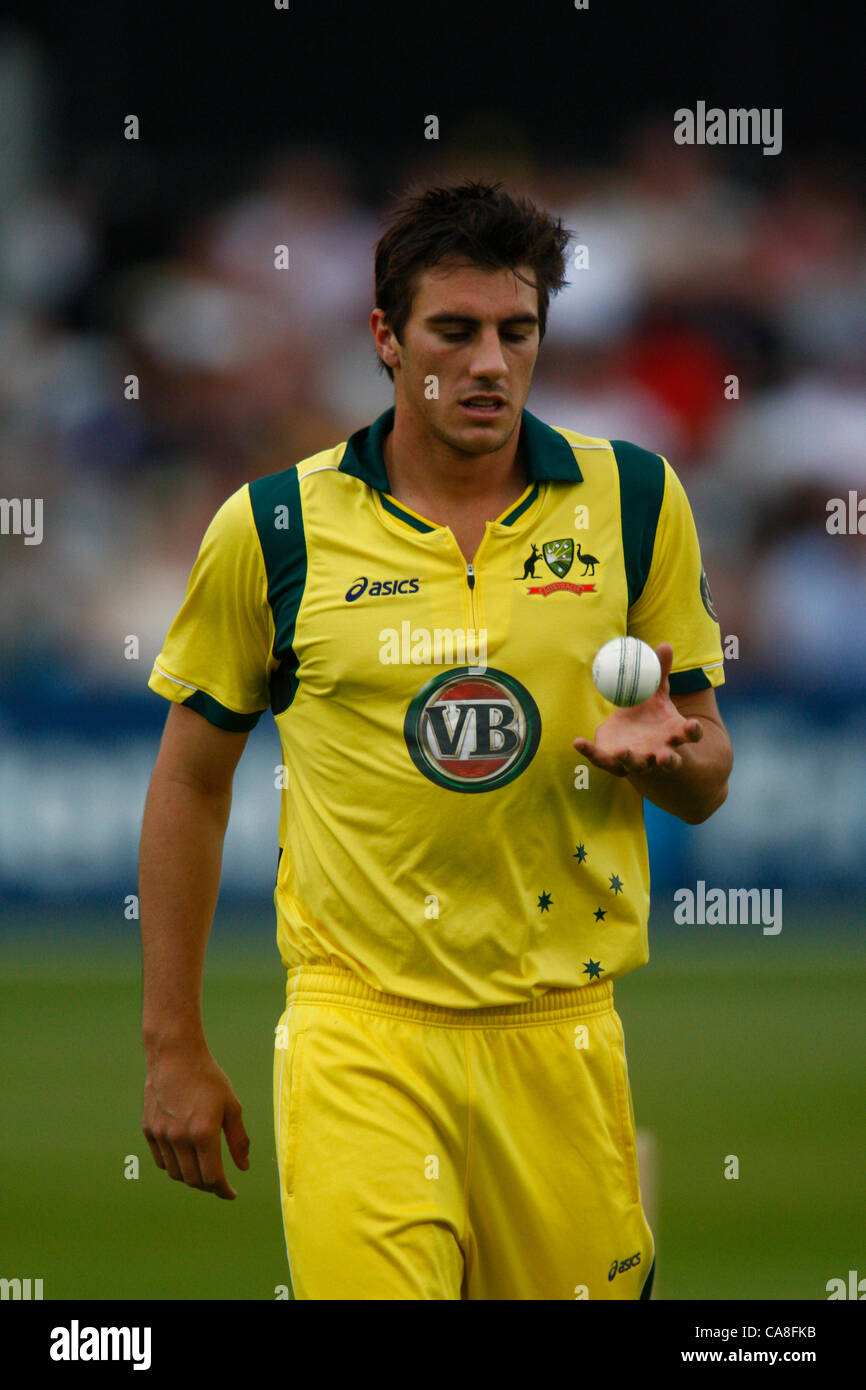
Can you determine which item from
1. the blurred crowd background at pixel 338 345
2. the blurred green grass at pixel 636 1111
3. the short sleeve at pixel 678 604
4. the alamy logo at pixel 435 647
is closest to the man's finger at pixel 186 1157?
the alamy logo at pixel 435 647

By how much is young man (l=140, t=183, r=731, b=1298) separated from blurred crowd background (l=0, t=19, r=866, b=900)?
22.3 ft

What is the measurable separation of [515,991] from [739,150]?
34.0ft

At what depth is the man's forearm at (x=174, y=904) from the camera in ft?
11.4

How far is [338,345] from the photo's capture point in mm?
11688

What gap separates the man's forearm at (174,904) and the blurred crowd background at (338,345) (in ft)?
22.2

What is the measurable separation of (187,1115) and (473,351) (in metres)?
1.54

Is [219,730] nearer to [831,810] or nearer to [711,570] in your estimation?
[831,810]

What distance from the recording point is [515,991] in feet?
10.8

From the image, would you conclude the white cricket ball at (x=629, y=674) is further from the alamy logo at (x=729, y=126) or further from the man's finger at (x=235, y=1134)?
the alamy logo at (x=729, y=126)

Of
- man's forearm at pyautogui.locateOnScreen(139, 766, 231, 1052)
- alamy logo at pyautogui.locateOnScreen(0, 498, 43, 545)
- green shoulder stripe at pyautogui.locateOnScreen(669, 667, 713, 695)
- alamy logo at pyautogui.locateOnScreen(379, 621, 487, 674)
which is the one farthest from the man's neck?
alamy logo at pyautogui.locateOnScreen(0, 498, 43, 545)

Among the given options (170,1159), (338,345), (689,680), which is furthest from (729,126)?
(170,1159)

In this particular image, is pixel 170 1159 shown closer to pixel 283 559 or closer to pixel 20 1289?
pixel 283 559

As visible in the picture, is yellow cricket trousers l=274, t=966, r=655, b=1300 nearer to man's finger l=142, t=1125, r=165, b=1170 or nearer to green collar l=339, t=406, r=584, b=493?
man's finger l=142, t=1125, r=165, b=1170

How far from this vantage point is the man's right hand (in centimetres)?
344
